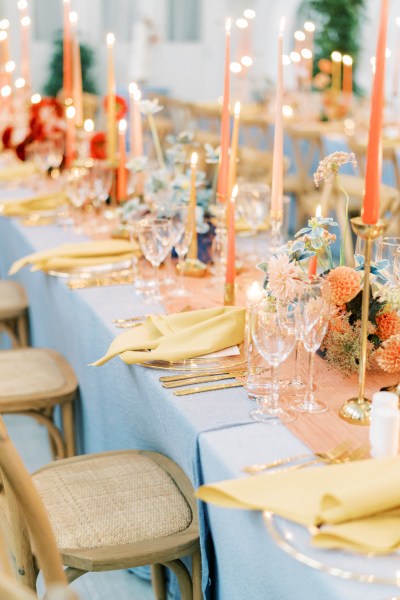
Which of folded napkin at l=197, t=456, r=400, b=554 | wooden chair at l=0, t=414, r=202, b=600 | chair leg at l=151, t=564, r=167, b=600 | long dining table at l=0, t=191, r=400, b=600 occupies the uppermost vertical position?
folded napkin at l=197, t=456, r=400, b=554

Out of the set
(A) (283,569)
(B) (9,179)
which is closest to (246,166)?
(B) (9,179)

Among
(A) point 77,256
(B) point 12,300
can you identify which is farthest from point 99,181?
(B) point 12,300

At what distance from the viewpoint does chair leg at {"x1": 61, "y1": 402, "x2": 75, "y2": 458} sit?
2.46m

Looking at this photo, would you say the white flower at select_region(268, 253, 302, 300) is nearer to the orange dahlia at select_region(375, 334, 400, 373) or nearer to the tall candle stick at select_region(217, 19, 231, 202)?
the orange dahlia at select_region(375, 334, 400, 373)

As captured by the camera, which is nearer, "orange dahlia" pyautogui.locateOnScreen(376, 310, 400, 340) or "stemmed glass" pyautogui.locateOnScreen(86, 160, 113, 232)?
"orange dahlia" pyautogui.locateOnScreen(376, 310, 400, 340)

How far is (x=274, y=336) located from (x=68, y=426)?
1139 mm

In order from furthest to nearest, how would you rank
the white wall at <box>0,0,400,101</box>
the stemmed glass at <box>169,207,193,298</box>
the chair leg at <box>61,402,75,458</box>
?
the white wall at <box>0,0,400,101</box> → the chair leg at <box>61,402,75,458</box> → the stemmed glass at <box>169,207,193,298</box>

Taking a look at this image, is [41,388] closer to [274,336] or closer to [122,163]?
[122,163]

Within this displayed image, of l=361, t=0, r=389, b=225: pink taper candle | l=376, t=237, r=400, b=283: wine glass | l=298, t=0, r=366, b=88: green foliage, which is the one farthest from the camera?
l=298, t=0, r=366, b=88: green foliage

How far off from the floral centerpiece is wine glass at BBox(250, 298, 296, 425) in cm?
9

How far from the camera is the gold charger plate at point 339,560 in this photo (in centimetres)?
107

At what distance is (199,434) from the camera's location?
1.49 meters

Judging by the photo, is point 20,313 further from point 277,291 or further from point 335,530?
point 335,530

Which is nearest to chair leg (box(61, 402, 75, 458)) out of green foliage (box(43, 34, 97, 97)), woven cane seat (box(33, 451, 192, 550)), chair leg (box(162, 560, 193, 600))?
woven cane seat (box(33, 451, 192, 550))
